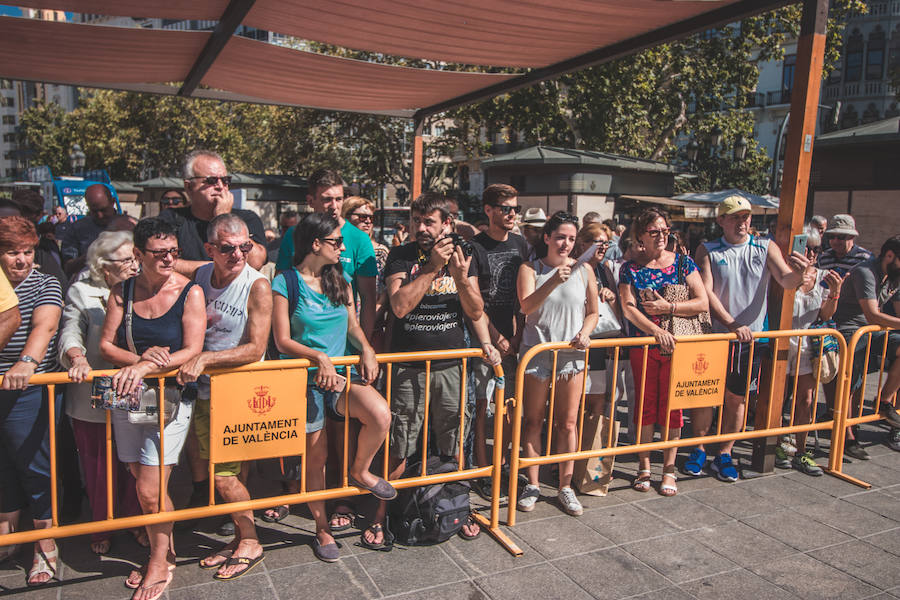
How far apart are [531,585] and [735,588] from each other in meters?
1.11

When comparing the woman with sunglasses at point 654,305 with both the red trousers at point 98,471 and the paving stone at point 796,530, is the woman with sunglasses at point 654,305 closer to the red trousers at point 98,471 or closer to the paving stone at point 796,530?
the paving stone at point 796,530

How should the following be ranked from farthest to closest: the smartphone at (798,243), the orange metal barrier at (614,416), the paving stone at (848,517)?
the smartphone at (798,243), the paving stone at (848,517), the orange metal barrier at (614,416)

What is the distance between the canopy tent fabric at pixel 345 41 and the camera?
4.82 m

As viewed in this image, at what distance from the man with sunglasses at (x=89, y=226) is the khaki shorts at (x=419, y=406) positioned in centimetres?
326

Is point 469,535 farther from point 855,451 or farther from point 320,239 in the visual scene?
point 855,451

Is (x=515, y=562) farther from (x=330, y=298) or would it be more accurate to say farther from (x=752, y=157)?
(x=752, y=157)

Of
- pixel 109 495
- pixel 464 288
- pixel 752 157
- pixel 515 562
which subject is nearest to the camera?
pixel 109 495

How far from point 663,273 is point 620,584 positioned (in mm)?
2304

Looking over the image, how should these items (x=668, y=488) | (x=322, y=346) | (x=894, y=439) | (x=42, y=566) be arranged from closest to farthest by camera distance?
(x=42, y=566)
(x=322, y=346)
(x=668, y=488)
(x=894, y=439)

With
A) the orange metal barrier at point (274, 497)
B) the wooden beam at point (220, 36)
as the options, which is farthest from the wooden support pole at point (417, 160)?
the orange metal barrier at point (274, 497)

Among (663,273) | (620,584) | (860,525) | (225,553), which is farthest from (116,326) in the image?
(860,525)

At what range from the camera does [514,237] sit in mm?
4855

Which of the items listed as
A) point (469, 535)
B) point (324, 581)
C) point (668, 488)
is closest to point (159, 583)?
point (324, 581)

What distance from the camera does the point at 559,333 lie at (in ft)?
14.6
